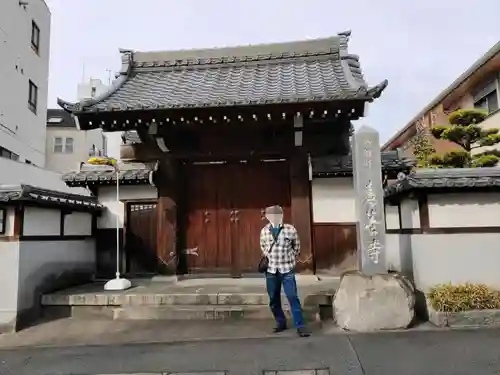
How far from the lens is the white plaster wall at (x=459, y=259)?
231 inches

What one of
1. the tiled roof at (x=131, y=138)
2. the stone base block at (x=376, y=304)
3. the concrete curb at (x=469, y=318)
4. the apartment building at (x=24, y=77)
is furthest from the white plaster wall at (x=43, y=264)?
the apartment building at (x=24, y=77)

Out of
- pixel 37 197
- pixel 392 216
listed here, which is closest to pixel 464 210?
pixel 392 216

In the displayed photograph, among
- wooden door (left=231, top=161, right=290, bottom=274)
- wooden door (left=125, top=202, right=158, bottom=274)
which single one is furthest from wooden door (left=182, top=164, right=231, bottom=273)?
wooden door (left=125, top=202, right=158, bottom=274)

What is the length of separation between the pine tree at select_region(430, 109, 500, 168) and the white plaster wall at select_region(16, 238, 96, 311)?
31.0 feet

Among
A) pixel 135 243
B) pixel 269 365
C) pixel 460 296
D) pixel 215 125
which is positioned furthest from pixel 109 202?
pixel 460 296

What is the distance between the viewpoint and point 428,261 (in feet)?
19.6

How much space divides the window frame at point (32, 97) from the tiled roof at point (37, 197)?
48.6 feet

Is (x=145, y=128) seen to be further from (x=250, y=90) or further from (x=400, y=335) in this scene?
(x=400, y=335)

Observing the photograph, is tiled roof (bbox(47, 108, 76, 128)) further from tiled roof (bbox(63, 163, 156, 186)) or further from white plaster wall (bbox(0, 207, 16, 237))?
white plaster wall (bbox(0, 207, 16, 237))

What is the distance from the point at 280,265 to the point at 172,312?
7.45 ft

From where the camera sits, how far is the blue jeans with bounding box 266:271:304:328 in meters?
5.19

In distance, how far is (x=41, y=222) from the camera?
22.2 ft

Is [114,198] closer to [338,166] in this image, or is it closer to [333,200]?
[333,200]

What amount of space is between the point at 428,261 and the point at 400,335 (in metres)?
1.41
